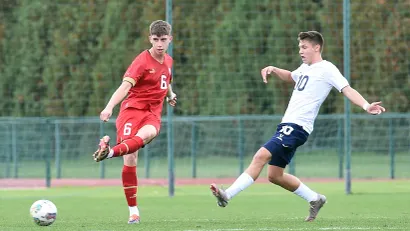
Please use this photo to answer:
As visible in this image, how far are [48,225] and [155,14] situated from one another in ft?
54.0

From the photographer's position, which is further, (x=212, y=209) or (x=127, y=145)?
(x=212, y=209)

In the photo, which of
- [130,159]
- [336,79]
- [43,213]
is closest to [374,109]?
[336,79]

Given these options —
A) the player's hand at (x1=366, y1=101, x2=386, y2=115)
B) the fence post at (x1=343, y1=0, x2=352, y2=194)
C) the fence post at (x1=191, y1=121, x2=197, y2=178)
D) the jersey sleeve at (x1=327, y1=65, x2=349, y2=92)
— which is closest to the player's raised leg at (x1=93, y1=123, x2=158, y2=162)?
the jersey sleeve at (x1=327, y1=65, x2=349, y2=92)

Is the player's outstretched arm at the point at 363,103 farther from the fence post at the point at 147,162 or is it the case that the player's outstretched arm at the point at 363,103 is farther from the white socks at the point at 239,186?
the fence post at the point at 147,162

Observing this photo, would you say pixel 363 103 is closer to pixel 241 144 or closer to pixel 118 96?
pixel 118 96

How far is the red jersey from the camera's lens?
10.6 metres

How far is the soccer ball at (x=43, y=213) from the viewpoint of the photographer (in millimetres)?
9773

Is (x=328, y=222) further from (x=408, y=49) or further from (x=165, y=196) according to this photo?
(x=408, y=49)

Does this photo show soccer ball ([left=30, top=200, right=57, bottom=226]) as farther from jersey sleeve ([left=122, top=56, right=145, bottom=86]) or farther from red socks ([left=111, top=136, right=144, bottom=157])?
jersey sleeve ([left=122, top=56, right=145, bottom=86])

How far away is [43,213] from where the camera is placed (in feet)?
32.0

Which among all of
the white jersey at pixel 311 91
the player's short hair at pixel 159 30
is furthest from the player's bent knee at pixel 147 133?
the white jersey at pixel 311 91

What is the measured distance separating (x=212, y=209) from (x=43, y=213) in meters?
3.94

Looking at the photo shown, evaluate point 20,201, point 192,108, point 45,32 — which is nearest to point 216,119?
→ point 192,108

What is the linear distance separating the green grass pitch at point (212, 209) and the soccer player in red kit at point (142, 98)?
557mm
